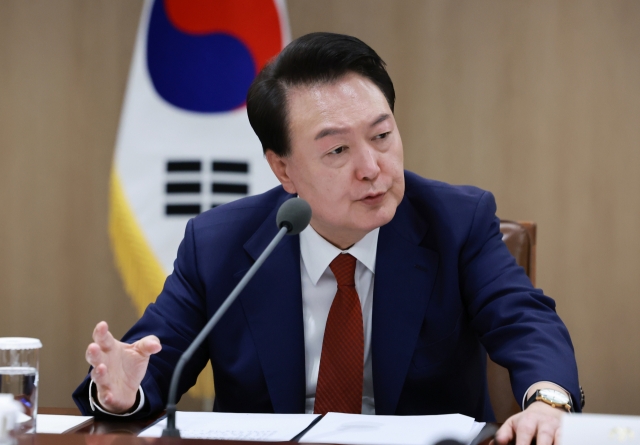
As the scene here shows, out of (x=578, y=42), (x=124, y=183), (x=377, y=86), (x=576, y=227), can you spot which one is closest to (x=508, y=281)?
(x=377, y=86)

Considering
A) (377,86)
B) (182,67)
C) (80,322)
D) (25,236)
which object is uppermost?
(182,67)

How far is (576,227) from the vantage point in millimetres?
2984

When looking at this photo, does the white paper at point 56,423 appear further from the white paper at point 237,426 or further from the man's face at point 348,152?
the man's face at point 348,152

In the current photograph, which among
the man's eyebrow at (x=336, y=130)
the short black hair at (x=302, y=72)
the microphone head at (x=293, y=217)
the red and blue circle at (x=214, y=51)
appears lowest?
the microphone head at (x=293, y=217)

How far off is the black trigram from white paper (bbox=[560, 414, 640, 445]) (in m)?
2.19

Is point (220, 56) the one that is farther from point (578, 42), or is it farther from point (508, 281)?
point (508, 281)

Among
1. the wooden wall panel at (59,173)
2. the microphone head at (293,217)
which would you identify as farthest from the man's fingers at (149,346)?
the wooden wall panel at (59,173)

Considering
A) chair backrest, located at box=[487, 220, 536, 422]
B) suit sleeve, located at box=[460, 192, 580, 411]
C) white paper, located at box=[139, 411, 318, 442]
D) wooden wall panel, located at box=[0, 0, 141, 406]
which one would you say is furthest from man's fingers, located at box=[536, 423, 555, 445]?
wooden wall panel, located at box=[0, 0, 141, 406]

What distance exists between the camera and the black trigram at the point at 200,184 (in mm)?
2982

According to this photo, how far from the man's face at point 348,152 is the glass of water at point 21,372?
2.62ft

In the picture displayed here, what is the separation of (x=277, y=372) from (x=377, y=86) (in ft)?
2.52

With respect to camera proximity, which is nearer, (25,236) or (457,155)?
(457,155)

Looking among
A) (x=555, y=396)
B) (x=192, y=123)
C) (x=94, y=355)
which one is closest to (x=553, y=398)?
(x=555, y=396)

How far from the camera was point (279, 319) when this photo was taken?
1781 millimetres
